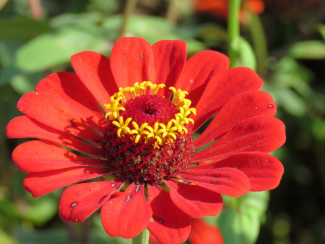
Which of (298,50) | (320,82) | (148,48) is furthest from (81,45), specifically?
(320,82)

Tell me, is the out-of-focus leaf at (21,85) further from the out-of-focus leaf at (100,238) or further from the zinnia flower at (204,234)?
the zinnia flower at (204,234)

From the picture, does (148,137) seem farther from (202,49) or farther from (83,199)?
(202,49)

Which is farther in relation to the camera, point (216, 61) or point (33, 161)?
point (216, 61)

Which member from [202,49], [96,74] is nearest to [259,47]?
Answer: [202,49]

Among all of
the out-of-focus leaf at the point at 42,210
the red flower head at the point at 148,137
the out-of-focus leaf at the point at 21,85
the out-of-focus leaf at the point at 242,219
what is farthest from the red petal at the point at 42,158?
the out-of-focus leaf at the point at 42,210

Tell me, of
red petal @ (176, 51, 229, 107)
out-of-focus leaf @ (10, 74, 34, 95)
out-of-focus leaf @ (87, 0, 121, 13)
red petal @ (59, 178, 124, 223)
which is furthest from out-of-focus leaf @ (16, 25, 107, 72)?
out-of-focus leaf @ (87, 0, 121, 13)

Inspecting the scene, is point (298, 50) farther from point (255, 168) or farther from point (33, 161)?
point (33, 161)
